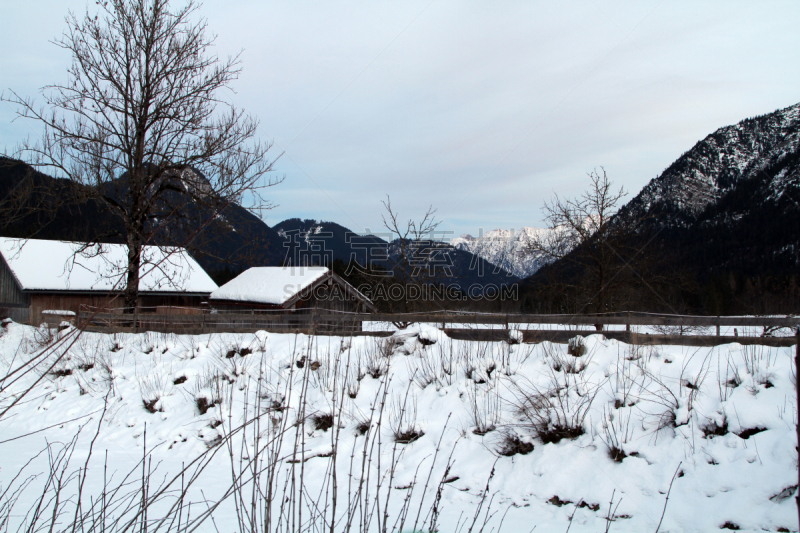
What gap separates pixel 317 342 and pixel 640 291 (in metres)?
20.3

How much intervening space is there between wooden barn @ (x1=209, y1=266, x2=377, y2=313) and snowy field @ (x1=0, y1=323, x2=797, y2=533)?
1860 centimetres

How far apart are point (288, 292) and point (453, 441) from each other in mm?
22777

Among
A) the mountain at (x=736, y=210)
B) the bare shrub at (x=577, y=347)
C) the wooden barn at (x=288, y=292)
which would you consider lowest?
the bare shrub at (x=577, y=347)

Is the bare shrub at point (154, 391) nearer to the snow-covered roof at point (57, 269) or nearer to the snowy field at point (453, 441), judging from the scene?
Answer: the snowy field at point (453, 441)

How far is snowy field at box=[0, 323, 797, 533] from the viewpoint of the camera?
13.5 ft

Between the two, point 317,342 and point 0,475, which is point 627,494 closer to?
point 317,342

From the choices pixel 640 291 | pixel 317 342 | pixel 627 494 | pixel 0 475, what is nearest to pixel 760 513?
pixel 627 494

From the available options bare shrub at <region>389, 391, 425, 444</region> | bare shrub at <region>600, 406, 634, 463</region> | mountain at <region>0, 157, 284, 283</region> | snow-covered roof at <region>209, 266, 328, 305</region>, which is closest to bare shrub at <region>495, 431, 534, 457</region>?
bare shrub at <region>600, 406, 634, 463</region>

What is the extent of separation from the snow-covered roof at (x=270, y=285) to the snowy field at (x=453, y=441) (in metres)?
18.6

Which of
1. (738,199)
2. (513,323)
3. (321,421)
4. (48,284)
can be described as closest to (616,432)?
(321,421)

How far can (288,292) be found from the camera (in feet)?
89.4

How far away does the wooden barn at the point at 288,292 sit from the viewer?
27328 mm

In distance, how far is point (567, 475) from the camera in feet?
15.8

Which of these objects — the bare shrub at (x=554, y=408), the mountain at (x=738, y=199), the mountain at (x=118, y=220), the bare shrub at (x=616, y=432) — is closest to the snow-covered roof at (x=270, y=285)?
the mountain at (x=118, y=220)
